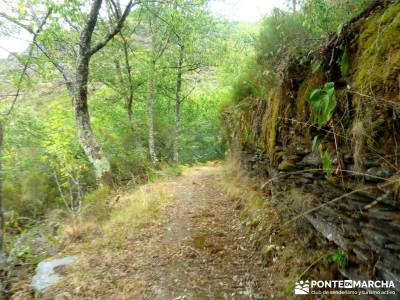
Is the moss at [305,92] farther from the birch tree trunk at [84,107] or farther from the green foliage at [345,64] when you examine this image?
the birch tree trunk at [84,107]

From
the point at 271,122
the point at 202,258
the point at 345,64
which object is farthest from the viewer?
the point at 202,258

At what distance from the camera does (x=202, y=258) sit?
4.30 metres

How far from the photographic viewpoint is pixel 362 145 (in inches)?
84.0

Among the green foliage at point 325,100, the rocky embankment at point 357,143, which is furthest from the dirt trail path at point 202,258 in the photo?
the green foliage at point 325,100

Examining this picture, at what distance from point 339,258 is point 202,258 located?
2171mm

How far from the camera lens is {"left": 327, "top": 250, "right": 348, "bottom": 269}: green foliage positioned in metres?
2.58

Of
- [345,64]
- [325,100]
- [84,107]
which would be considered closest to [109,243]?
[84,107]

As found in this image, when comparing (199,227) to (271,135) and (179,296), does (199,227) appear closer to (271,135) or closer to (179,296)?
(179,296)

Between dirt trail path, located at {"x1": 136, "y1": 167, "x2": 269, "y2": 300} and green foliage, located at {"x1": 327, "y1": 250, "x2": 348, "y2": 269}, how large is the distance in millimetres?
1006

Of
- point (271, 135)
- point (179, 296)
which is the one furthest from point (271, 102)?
point (179, 296)

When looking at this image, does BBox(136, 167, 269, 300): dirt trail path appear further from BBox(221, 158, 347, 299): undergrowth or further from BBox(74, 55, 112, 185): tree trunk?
BBox(74, 55, 112, 185): tree trunk

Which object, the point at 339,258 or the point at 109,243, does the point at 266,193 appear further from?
the point at 109,243

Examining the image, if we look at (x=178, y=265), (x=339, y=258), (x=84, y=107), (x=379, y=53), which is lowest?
(x=178, y=265)

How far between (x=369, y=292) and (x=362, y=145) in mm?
1179
